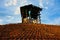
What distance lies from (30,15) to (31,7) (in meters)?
1.12

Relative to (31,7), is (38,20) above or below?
below

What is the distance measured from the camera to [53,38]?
1330cm

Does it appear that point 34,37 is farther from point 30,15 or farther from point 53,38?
point 30,15

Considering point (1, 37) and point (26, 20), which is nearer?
point (1, 37)

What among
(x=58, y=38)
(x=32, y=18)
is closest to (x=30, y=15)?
(x=32, y=18)

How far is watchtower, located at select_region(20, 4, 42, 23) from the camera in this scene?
79.6 ft

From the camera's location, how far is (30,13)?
24203 millimetres

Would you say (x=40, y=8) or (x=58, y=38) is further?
(x=40, y=8)

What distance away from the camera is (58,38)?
44.2 ft

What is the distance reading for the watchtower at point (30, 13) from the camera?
24250 mm

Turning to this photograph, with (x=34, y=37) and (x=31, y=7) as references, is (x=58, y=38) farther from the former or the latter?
(x=31, y=7)

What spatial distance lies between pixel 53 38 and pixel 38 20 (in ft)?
39.3

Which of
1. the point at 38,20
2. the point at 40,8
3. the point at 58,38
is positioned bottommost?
the point at 58,38

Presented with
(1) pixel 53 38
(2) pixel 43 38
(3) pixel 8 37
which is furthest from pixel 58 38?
(3) pixel 8 37
